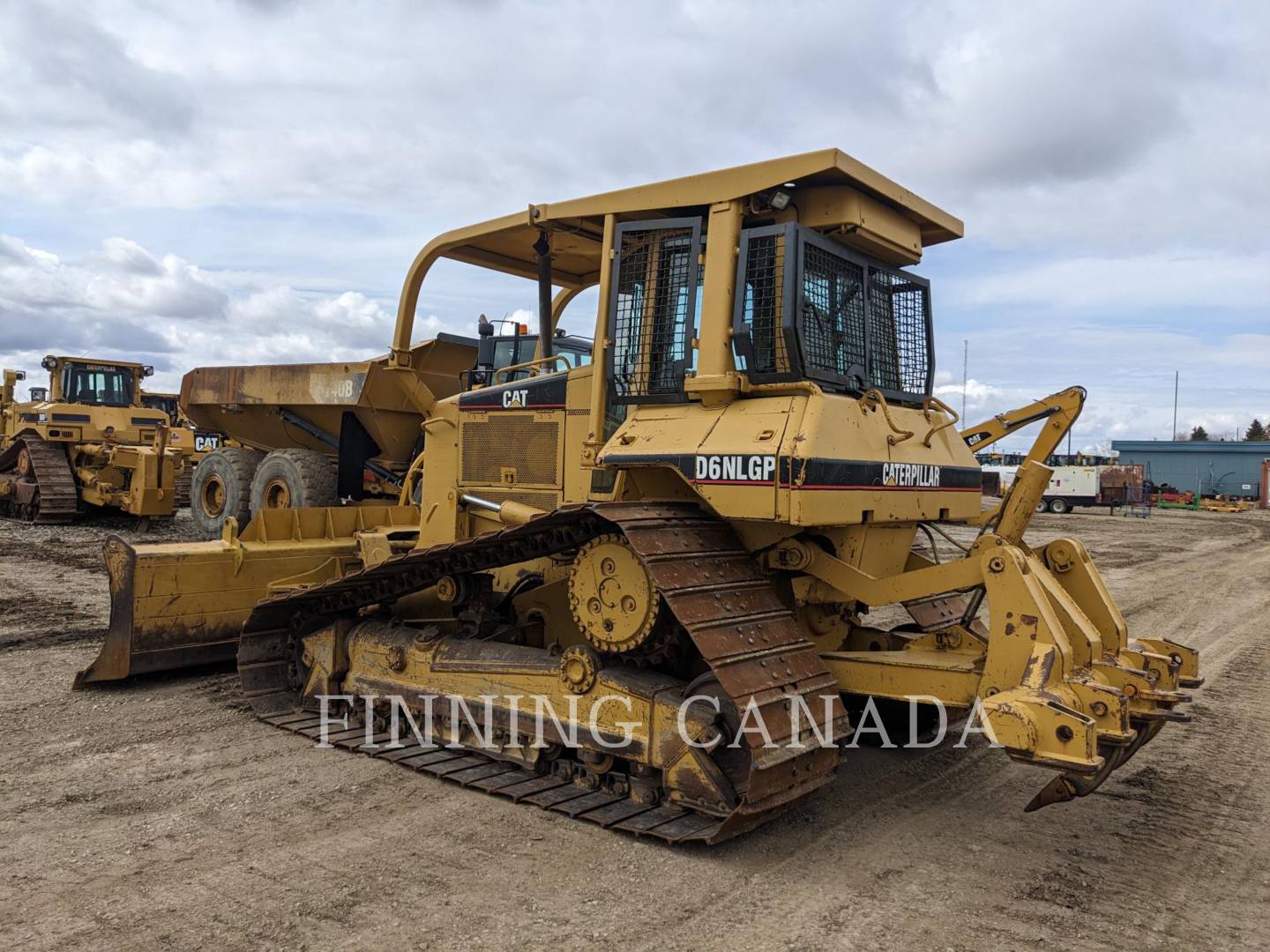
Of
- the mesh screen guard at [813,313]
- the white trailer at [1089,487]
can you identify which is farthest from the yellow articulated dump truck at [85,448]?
the white trailer at [1089,487]

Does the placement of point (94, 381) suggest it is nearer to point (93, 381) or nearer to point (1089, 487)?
point (93, 381)

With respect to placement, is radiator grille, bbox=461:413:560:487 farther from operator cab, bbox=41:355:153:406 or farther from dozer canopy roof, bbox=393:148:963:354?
operator cab, bbox=41:355:153:406

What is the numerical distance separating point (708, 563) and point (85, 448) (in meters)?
17.3

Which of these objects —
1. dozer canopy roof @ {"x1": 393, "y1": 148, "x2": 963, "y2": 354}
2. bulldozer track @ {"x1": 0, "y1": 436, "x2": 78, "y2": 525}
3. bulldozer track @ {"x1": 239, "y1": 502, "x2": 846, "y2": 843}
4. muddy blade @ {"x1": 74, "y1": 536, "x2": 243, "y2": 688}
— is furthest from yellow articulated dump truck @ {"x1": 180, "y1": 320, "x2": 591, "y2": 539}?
bulldozer track @ {"x1": 0, "y1": 436, "x2": 78, "y2": 525}

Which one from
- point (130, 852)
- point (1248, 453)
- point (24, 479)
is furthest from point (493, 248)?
point (1248, 453)

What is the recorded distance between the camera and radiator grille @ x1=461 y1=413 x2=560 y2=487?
19.6ft

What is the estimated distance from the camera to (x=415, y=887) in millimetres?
3902

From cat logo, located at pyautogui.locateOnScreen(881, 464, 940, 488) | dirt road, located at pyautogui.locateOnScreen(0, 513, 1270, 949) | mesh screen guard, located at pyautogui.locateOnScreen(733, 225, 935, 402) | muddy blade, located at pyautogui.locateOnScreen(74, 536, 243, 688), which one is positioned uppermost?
mesh screen guard, located at pyautogui.locateOnScreen(733, 225, 935, 402)

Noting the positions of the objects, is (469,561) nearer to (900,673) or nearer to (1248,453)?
(900,673)

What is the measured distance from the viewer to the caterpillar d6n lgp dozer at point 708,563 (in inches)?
173

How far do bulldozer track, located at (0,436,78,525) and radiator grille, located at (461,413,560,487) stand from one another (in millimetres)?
14352

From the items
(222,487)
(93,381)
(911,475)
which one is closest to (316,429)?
(222,487)

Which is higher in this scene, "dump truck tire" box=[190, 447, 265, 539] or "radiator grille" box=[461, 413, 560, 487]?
"radiator grille" box=[461, 413, 560, 487]

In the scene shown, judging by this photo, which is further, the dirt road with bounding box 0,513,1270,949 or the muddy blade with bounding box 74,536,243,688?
the muddy blade with bounding box 74,536,243,688
